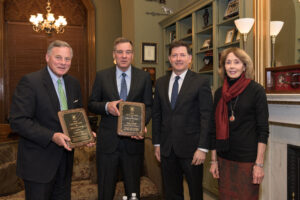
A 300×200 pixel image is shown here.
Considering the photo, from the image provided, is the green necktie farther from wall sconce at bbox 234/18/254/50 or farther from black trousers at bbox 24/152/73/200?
wall sconce at bbox 234/18/254/50

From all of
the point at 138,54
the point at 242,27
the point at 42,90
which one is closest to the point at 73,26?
the point at 138,54

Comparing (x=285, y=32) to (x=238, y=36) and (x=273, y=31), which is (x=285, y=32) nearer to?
(x=273, y=31)

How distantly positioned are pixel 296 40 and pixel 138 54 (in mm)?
3601

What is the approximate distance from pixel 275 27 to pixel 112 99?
73.0 inches

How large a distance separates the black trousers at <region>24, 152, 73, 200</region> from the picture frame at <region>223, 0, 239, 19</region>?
2.72 meters

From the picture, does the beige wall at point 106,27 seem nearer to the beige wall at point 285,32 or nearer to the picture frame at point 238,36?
the picture frame at point 238,36

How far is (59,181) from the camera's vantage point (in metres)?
2.15

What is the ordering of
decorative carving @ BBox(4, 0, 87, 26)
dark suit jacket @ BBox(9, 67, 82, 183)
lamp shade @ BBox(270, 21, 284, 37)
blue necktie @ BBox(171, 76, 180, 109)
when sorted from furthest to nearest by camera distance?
decorative carving @ BBox(4, 0, 87, 26)
lamp shade @ BBox(270, 21, 284, 37)
blue necktie @ BBox(171, 76, 180, 109)
dark suit jacket @ BBox(9, 67, 82, 183)

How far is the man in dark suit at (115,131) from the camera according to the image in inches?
91.0

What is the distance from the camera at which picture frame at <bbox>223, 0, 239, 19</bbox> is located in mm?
3699

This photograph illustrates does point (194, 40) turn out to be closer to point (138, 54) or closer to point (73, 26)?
point (138, 54)

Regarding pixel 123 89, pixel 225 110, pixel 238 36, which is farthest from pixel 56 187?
pixel 238 36

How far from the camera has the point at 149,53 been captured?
595 cm

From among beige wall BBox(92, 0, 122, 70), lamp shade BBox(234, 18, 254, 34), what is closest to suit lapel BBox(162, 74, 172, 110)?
lamp shade BBox(234, 18, 254, 34)
